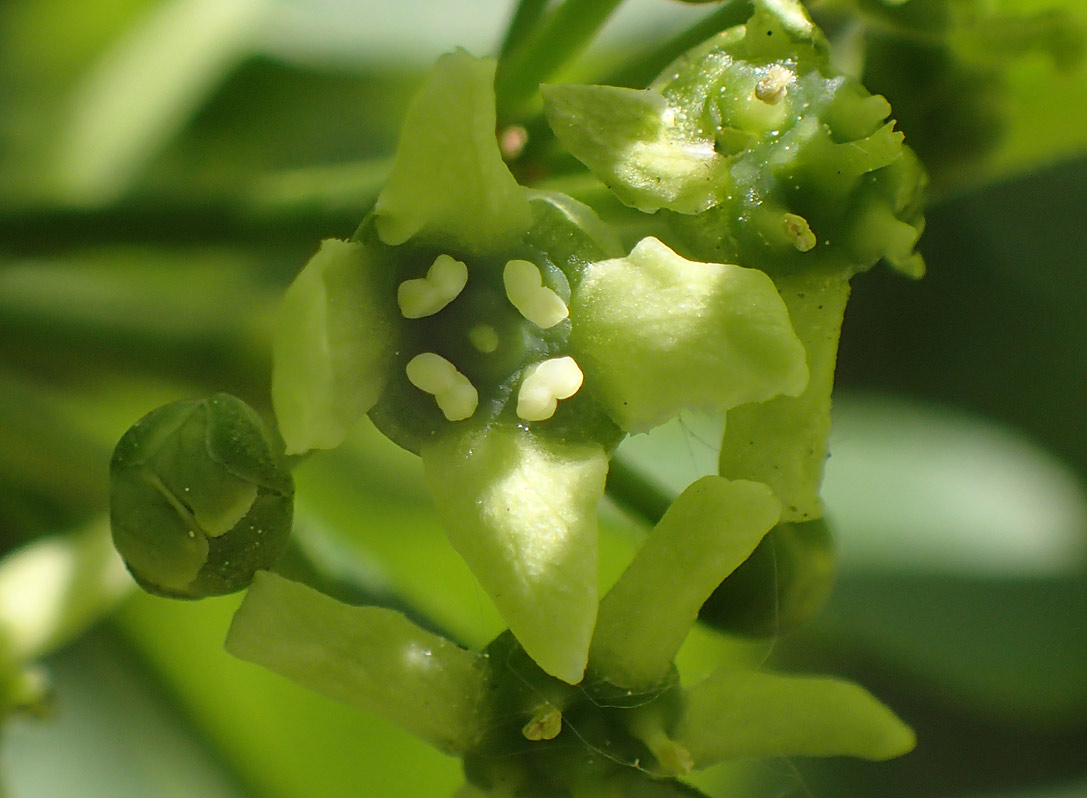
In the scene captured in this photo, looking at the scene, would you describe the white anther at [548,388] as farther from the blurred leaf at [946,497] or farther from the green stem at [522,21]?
the blurred leaf at [946,497]

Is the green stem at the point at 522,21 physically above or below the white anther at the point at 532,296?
above

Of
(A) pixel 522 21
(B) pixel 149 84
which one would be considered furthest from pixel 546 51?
(B) pixel 149 84

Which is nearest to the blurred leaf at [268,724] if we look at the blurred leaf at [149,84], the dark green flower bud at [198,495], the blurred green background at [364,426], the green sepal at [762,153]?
the blurred green background at [364,426]

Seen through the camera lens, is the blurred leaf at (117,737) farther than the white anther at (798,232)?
Yes

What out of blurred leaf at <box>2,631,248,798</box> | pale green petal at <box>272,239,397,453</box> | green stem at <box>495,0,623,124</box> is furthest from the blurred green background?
pale green petal at <box>272,239,397,453</box>

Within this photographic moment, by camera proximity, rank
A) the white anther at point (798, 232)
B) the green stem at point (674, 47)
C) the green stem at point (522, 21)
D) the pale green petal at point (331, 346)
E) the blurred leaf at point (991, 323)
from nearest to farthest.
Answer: the pale green petal at point (331, 346), the white anther at point (798, 232), the green stem at point (674, 47), the green stem at point (522, 21), the blurred leaf at point (991, 323)

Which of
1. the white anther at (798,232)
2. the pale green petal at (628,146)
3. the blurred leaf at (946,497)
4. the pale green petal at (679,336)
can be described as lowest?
the blurred leaf at (946,497)

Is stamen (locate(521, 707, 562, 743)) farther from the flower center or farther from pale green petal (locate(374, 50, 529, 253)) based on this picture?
pale green petal (locate(374, 50, 529, 253))

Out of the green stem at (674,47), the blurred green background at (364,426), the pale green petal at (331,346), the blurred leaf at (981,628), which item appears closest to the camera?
the pale green petal at (331,346)

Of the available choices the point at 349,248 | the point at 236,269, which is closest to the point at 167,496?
the point at 349,248
